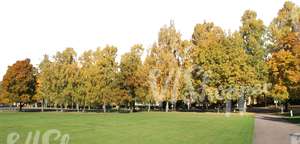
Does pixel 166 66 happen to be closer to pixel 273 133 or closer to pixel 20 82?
pixel 20 82

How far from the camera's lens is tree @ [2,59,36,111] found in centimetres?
9225

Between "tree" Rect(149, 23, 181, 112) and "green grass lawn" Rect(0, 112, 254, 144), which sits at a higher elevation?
"tree" Rect(149, 23, 181, 112)

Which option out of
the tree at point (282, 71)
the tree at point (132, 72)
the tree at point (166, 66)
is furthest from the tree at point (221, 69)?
the tree at point (132, 72)

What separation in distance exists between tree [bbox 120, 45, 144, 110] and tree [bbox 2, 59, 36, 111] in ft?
83.4

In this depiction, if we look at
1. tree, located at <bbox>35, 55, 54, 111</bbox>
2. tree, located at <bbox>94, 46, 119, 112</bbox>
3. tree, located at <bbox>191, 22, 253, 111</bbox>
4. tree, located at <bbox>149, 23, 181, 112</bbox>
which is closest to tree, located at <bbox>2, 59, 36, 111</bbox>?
tree, located at <bbox>35, 55, 54, 111</bbox>

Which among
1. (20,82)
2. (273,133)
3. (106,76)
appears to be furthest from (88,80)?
(273,133)

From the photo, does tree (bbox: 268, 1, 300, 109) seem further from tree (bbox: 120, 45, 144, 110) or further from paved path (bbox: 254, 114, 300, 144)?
tree (bbox: 120, 45, 144, 110)

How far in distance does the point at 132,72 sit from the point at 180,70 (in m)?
11.1

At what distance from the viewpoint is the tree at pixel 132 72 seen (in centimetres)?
8138

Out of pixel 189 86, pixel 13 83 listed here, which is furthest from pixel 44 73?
pixel 189 86

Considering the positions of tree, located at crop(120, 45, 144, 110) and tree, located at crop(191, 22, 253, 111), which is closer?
tree, located at crop(191, 22, 253, 111)

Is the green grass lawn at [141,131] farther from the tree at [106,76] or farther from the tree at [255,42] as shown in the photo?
the tree at [106,76]

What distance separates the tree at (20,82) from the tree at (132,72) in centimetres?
2541

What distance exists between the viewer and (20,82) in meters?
94.1
